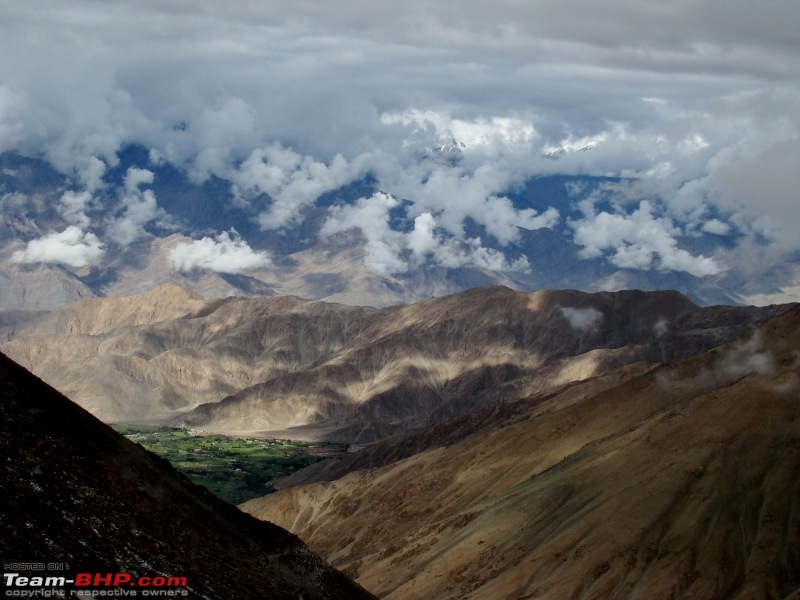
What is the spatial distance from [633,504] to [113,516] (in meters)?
62.0

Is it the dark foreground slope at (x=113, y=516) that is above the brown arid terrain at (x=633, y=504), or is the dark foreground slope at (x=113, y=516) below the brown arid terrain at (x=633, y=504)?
above

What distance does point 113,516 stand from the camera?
167 ft

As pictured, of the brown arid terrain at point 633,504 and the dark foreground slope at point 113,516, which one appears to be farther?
the brown arid terrain at point 633,504

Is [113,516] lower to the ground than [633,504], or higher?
higher

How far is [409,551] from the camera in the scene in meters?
122

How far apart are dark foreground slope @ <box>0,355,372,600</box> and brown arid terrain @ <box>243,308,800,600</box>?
3231 cm

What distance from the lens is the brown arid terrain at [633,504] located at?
89.2 meters

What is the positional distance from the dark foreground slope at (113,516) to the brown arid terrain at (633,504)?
1272 inches

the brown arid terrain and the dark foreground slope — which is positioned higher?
the dark foreground slope

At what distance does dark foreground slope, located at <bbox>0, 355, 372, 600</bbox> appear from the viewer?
43531 millimetres

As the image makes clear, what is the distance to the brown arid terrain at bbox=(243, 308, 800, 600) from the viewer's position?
89250mm

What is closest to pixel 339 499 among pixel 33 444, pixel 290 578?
pixel 290 578

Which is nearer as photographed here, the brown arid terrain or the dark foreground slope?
the dark foreground slope

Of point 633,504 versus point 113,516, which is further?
point 633,504
